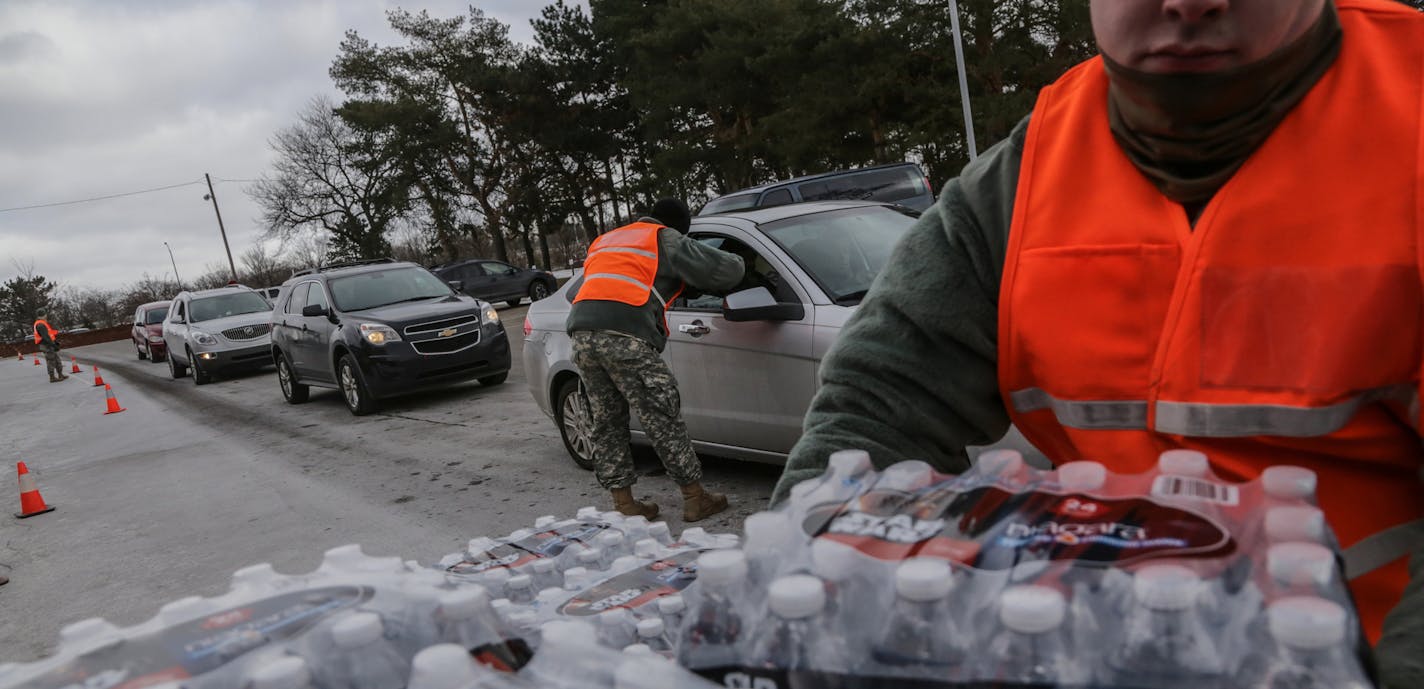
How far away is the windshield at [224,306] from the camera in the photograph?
20.1m

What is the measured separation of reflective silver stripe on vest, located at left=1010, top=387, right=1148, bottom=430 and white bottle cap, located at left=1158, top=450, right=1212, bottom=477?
0.25m

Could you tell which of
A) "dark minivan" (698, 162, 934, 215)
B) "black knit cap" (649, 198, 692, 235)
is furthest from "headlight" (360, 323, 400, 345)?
"black knit cap" (649, 198, 692, 235)

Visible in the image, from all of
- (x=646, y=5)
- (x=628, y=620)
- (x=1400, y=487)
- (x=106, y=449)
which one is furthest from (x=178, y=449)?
(x=646, y=5)

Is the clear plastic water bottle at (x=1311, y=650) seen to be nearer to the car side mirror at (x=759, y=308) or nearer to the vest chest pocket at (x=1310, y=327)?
the vest chest pocket at (x=1310, y=327)

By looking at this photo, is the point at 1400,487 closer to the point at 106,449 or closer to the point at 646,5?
the point at 106,449

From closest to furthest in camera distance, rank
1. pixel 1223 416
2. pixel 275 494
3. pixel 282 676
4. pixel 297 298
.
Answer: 1. pixel 282 676
2. pixel 1223 416
3. pixel 275 494
4. pixel 297 298

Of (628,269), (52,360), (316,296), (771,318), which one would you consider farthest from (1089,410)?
(52,360)

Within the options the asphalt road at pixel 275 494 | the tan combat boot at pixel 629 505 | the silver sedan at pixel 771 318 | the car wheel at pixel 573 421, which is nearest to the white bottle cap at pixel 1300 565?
the silver sedan at pixel 771 318

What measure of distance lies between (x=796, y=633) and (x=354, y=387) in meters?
11.8

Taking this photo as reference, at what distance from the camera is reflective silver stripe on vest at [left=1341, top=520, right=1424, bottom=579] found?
45.6 inches

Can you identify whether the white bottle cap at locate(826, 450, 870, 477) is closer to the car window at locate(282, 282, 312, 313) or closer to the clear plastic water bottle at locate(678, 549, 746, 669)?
the clear plastic water bottle at locate(678, 549, 746, 669)

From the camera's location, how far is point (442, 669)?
0.92 metres

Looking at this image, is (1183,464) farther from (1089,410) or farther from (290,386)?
(290,386)

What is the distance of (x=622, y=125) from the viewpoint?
4062 cm
